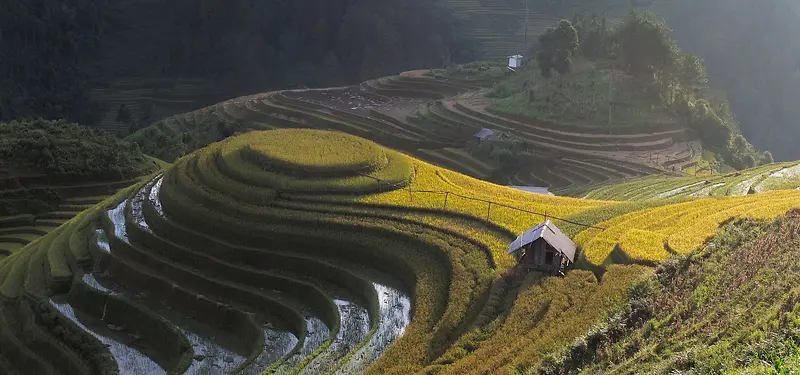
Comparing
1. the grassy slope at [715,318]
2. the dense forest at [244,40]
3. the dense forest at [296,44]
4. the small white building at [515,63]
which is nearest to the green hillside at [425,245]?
the grassy slope at [715,318]

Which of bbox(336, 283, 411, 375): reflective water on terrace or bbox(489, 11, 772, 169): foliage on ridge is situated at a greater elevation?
bbox(489, 11, 772, 169): foliage on ridge

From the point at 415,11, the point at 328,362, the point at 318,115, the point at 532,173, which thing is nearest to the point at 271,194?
the point at 328,362

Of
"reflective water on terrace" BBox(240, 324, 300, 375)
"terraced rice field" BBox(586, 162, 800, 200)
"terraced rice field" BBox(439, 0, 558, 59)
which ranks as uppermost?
"terraced rice field" BBox(439, 0, 558, 59)

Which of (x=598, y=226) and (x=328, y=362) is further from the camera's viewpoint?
(x=598, y=226)

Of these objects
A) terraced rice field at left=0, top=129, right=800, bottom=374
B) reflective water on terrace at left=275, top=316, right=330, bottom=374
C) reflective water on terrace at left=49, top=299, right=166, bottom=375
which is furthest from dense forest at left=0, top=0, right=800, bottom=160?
reflective water on terrace at left=275, top=316, right=330, bottom=374

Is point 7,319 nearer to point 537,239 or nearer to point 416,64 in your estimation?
point 537,239

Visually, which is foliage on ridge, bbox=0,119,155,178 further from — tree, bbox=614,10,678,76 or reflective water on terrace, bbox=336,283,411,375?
tree, bbox=614,10,678,76
